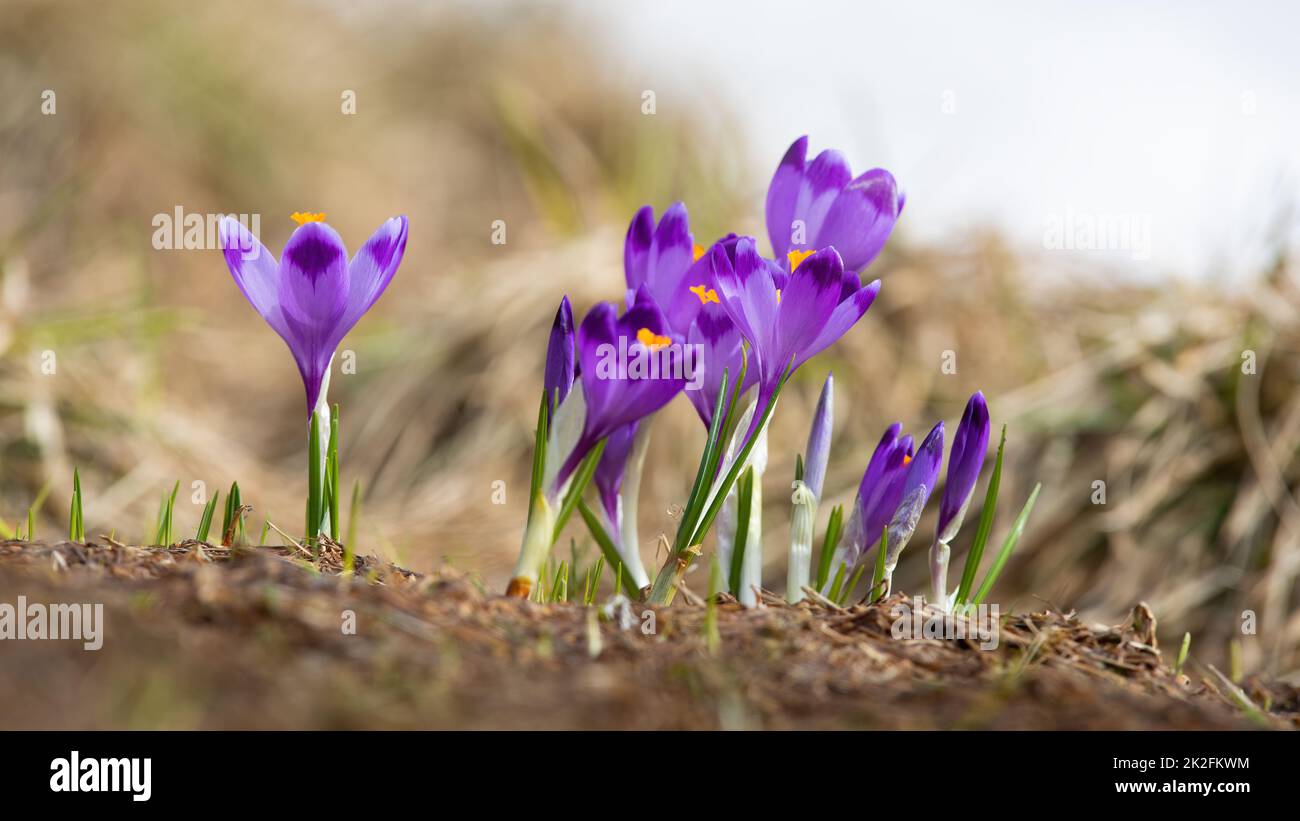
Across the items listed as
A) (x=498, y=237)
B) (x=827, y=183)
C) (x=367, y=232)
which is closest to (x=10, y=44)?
(x=367, y=232)

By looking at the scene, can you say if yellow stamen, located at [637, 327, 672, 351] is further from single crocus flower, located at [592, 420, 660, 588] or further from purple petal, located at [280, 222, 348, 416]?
purple petal, located at [280, 222, 348, 416]

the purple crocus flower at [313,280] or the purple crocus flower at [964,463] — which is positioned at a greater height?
the purple crocus flower at [313,280]

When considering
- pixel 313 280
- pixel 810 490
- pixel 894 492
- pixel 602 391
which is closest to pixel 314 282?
pixel 313 280

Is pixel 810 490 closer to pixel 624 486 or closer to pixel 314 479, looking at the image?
pixel 624 486

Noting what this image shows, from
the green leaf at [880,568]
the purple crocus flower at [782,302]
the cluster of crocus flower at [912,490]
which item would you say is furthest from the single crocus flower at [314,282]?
the green leaf at [880,568]

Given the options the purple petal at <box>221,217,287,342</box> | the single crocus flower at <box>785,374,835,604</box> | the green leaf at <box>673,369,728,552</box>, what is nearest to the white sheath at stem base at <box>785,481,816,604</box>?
the single crocus flower at <box>785,374,835,604</box>

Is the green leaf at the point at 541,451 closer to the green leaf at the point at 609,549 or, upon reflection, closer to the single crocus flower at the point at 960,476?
the green leaf at the point at 609,549
